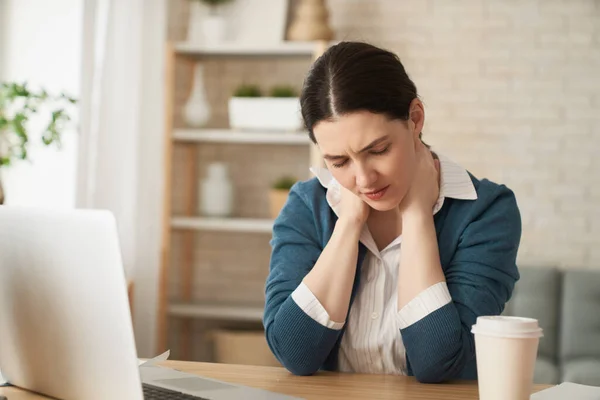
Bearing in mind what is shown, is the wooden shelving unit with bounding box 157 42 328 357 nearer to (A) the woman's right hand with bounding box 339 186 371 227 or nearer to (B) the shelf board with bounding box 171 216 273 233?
(B) the shelf board with bounding box 171 216 273 233

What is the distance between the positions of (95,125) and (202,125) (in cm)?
66

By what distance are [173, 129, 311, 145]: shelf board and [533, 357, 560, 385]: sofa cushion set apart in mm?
1409

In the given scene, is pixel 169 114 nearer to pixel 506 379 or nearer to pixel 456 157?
pixel 456 157

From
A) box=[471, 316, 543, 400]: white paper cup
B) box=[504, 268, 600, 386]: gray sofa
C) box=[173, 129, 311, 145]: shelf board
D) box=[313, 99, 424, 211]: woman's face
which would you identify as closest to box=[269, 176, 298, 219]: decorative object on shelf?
box=[173, 129, 311, 145]: shelf board

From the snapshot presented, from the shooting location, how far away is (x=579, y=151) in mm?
4020

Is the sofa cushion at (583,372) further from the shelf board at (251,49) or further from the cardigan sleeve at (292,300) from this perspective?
the cardigan sleeve at (292,300)

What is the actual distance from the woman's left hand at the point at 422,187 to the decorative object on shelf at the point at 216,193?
2.41 metres

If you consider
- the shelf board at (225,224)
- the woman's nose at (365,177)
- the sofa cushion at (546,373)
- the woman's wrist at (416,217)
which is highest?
the woman's nose at (365,177)

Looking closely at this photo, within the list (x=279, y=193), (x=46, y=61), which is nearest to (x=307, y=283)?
(x=46, y=61)

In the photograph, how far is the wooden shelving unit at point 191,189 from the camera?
3.87 m

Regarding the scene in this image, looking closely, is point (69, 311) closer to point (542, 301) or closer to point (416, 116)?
point (416, 116)

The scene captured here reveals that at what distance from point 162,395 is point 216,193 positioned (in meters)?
2.80

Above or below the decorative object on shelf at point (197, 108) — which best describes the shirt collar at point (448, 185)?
below

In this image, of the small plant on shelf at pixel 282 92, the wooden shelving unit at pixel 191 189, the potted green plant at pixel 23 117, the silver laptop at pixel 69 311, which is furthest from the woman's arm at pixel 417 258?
the small plant on shelf at pixel 282 92
